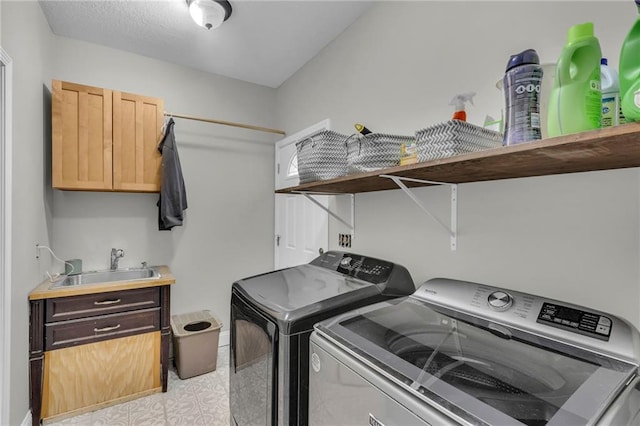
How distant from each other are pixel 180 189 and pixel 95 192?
2.29ft

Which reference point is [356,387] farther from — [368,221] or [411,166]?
[368,221]

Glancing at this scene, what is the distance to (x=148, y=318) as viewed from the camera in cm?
223

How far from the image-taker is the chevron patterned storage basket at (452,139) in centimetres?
99

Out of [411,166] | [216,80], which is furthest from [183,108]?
[411,166]

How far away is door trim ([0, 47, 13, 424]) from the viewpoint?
1.55 m

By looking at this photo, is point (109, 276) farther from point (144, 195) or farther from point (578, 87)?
point (578, 87)

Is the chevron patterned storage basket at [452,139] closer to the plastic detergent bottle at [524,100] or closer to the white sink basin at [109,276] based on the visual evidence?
the plastic detergent bottle at [524,100]

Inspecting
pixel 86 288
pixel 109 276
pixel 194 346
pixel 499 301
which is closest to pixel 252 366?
pixel 499 301

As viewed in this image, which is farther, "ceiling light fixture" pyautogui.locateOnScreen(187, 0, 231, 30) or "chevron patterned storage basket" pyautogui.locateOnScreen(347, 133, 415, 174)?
"ceiling light fixture" pyautogui.locateOnScreen(187, 0, 231, 30)

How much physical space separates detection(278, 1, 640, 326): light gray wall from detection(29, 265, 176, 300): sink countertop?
59.6 inches

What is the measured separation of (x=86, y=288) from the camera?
2025 mm

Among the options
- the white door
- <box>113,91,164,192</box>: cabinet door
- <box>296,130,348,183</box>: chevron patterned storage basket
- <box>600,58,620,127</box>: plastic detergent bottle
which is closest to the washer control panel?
<box>600,58,620,127</box>: plastic detergent bottle

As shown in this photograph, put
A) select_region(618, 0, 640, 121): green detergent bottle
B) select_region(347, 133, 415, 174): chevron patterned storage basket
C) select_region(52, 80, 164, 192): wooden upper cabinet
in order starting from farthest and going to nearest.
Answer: select_region(52, 80, 164, 192): wooden upper cabinet → select_region(347, 133, 415, 174): chevron patterned storage basket → select_region(618, 0, 640, 121): green detergent bottle

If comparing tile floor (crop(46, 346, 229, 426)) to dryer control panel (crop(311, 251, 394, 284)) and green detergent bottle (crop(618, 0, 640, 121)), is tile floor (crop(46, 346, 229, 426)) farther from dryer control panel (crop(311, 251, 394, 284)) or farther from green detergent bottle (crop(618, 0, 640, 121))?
green detergent bottle (crop(618, 0, 640, 121))
